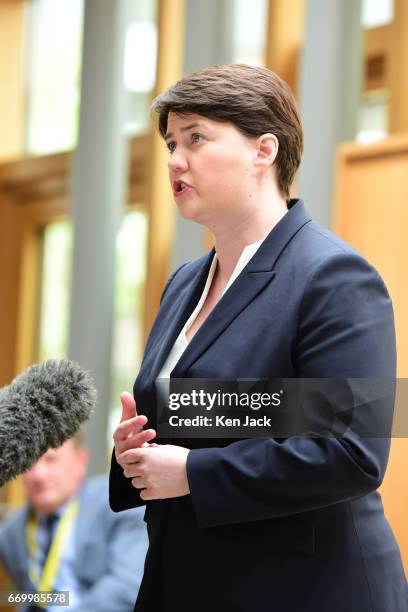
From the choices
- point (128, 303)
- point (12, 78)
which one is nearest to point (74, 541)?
point (128, 303)

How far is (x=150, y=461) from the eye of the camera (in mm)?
1765

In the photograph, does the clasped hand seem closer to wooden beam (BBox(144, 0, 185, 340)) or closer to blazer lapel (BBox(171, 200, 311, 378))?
blazer lapel (BBox(171, 200, 311, 378))

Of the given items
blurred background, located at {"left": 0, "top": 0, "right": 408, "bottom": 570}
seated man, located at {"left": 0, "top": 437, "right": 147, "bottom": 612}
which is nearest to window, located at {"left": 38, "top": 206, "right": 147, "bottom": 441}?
blurred background, located at {"left": 0, "top": 0, "right": 408, "bottom": 570}

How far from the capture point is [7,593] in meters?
1.98

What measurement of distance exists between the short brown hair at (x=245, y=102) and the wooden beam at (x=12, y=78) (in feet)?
17.9

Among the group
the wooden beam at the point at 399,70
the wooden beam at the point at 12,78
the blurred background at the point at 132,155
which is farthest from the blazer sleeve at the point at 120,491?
the wooden beam at the point at 12,78

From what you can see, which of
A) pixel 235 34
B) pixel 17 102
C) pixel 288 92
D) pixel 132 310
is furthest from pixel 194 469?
pixel 17 102

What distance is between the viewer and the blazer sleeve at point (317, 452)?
1.69m

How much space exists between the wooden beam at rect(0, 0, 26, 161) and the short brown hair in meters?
5.46

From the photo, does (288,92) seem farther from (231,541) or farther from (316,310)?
(231,541)

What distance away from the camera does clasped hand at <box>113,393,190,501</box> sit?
1.76m

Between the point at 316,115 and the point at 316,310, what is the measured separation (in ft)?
9.30

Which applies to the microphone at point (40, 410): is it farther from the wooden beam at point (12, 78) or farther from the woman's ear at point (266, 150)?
the wooden beam at point (12, 78)

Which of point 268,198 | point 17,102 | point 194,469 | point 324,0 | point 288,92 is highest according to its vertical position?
point 17,102
